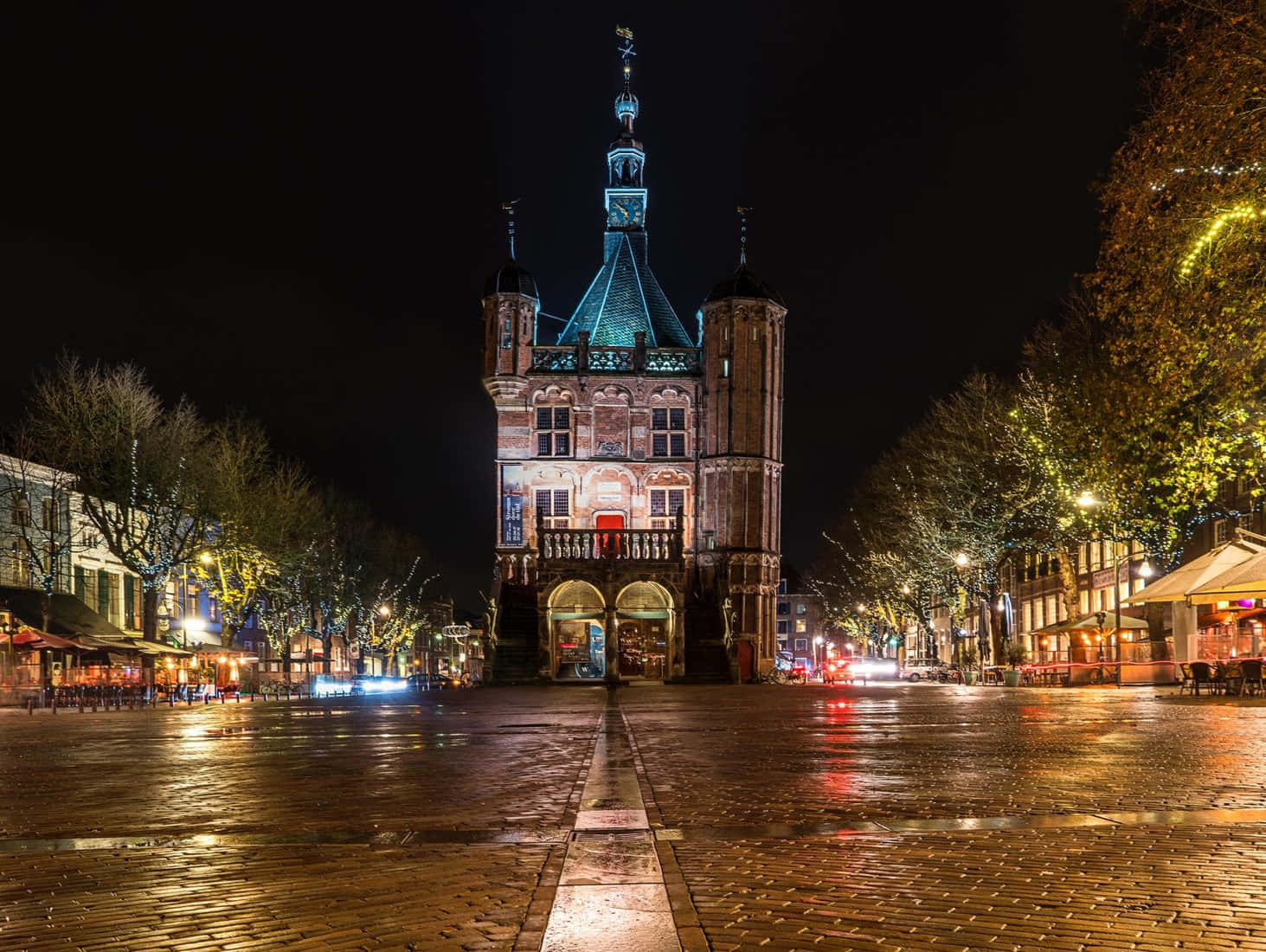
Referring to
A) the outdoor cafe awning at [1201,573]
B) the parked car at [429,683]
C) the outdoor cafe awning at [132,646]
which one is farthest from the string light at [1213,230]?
the parked car at [429,683]

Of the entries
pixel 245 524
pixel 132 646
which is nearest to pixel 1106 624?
pixel 245 524

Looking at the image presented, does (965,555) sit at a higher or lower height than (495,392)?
lower

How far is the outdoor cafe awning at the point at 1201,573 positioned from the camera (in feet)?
82.5

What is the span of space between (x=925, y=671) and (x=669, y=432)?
63.9 ft

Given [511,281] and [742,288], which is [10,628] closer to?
[511,281]

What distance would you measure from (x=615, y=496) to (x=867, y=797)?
51.9m

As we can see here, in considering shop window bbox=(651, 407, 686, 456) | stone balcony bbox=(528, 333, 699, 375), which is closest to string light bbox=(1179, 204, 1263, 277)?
shop window bbox=(651, 407, 686, 456)

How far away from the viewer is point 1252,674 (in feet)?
91.9

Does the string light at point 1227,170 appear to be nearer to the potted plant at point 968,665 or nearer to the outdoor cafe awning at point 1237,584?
the outdoor cafe awning at point 1237,584

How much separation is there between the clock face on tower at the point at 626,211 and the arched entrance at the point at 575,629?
20090 millimetres

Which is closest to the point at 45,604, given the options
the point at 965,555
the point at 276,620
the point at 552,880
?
the point at 276,620

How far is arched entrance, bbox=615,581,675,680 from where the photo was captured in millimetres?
57125

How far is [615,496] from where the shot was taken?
6144 cm

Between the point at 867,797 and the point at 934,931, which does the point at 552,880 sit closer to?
the point at 934,931
